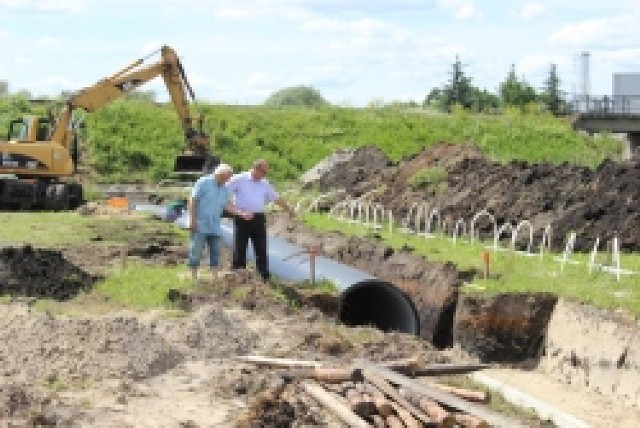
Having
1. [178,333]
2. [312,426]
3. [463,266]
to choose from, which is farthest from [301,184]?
[312,426]

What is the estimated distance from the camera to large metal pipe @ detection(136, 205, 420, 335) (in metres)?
15.4

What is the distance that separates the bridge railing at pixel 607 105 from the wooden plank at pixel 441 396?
112 feet

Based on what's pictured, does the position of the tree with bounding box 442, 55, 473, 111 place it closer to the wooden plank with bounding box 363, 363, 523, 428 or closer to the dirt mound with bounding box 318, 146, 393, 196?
the dirt mound with bounding box 318, 146, 393, 196

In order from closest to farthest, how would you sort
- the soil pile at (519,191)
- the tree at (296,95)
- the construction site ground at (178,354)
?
the construction site ground at (178,354) → the soil pile at (519,191) → the tree at (296,95)

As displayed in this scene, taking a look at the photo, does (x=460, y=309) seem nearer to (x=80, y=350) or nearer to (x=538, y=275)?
(x=538, y=275)

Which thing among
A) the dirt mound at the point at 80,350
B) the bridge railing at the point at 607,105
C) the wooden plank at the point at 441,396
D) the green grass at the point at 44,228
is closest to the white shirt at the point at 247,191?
the dirt mound at the point at 80,350

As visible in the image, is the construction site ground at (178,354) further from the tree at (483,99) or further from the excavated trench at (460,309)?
the tree at (483,99)

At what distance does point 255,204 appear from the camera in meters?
15.4

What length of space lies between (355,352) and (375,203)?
608 inches

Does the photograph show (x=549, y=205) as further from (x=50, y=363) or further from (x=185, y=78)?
(x=50, y=363)

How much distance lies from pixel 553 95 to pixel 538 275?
47.5m

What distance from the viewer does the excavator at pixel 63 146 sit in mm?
28297

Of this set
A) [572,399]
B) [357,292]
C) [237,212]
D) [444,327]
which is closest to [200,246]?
[237,212]

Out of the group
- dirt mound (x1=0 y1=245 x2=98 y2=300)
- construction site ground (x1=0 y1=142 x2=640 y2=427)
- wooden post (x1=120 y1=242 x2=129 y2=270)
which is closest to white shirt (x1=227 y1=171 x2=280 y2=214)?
construction site ground (x1=0 y1=142 x2=640 y2=427)
